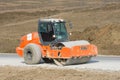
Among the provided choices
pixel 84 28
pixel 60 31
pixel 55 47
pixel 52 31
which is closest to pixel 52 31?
pixel 52 31

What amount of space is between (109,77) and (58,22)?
6.89 meters

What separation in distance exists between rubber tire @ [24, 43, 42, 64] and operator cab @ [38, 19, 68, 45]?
506 mm

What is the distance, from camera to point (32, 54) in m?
22.6

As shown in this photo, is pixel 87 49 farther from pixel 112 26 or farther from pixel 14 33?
pixel 14 33

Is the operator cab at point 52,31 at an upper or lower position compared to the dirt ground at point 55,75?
upper

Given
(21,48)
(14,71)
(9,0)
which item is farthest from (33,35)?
(9,0)

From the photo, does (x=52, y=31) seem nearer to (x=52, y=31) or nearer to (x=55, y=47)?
(x=52, y=31)

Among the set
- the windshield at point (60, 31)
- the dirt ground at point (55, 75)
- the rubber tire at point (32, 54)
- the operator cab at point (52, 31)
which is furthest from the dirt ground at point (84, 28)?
the dirt ground at point (55, 75)

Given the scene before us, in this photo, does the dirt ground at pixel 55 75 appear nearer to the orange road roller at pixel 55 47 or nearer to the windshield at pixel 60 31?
the orange road roller at pixel 55 47


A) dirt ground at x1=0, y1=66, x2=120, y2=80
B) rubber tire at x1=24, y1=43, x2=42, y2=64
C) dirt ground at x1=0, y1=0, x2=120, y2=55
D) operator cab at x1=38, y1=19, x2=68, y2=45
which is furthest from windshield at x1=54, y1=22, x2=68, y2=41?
dirt ground at x1=0, y1=0, x2=120, y2=55

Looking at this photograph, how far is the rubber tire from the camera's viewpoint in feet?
72.9

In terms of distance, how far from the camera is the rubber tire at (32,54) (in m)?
22.2

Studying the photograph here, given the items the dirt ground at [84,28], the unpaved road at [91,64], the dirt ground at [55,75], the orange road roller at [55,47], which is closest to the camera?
the dirt ground at [55,75]

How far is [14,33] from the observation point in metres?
48.6
